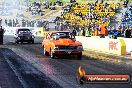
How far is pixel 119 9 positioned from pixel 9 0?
3914 centimetres

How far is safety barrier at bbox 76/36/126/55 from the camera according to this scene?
80.9 ft

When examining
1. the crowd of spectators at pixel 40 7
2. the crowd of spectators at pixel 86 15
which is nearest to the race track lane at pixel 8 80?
the crowd of spectators at pixel 86 15

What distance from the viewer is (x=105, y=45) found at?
27.5 meters

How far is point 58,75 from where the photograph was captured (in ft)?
42.4

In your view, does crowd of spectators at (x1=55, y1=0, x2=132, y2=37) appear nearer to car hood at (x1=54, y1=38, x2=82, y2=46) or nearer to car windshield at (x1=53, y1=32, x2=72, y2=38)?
car windshield at (x1=53, y1=32, x2=72, y2=38)

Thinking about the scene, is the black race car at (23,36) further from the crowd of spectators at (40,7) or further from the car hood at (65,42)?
the crowd of spectators at (40,7)

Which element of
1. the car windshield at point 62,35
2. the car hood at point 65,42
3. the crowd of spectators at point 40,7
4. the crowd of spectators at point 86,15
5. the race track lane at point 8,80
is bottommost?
the race track lane at point 8,80

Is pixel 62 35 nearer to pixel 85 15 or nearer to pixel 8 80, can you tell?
pixel 8 80

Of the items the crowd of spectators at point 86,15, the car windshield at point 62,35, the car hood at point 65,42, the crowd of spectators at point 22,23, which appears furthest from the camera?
the crowd of spectators at point 22,23

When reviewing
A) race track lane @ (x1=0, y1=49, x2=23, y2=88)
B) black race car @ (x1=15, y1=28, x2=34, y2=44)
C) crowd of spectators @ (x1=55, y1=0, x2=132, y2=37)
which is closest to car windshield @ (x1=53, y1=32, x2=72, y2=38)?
race track lane @ (x1=0, y1=49, x2=23, y2=88)

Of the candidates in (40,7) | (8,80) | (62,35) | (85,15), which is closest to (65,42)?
(62,35)

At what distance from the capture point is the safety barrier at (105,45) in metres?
24.7

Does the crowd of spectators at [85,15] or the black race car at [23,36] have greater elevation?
the crowd of spectators at [85,15]

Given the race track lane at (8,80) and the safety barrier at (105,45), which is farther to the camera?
the safety barrier at (105,45)
